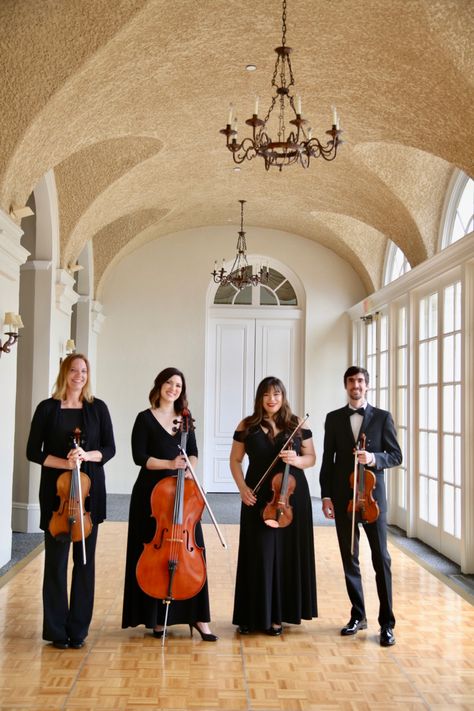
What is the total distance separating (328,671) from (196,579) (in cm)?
77

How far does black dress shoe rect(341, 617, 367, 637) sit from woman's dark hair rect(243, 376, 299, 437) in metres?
1.15

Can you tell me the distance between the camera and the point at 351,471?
440 centimetres

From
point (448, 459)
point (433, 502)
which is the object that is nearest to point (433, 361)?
point (448, 459)

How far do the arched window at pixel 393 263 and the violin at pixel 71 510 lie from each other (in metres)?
6.90

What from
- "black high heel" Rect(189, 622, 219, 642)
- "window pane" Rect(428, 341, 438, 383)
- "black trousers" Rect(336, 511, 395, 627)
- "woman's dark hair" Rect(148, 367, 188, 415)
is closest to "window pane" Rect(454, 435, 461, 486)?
"window pane" Rect(428, 341, 438, 383)

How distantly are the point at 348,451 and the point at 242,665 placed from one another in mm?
1283

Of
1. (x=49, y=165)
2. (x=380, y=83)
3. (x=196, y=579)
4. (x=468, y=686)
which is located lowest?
(x=468, y=686)

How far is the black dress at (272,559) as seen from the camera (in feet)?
14.2

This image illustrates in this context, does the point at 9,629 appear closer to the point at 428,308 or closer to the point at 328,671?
the point at 328,671

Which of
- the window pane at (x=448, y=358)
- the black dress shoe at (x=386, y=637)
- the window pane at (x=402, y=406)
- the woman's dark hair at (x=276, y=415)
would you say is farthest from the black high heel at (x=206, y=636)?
the window pane at (x=402, y=406)

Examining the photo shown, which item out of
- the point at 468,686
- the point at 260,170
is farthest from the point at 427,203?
the point at 468,686

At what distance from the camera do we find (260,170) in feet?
29.1

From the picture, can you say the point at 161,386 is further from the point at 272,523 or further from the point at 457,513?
the point at 457,513

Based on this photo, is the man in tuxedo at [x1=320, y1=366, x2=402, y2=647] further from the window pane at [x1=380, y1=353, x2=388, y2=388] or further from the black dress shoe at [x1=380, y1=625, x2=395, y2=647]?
the window pane at [x1=380, y1=353, x2=388, y2=388]
